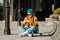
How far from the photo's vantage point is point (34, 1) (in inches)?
1205

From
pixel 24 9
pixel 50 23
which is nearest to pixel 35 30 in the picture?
pixel 50 23

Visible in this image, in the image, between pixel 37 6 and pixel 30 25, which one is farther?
pixel 37 6

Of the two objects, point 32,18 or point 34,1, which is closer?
point 32,18

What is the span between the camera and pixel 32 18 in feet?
43.3

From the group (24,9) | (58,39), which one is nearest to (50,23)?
(24,9)

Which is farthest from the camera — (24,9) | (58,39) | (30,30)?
(24,9)

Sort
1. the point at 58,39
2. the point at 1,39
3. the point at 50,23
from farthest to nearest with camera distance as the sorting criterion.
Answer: the point at 50,23
the point at 1,39
the point at 58,39

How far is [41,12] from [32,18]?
665 inches

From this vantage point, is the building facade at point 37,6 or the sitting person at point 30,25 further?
the building facade at point 37,6

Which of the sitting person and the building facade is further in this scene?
the building facade

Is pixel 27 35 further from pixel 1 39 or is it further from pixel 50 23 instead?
pixel 50 23

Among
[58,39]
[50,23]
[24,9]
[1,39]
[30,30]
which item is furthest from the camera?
[24,9]

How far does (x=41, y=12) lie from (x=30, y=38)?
17.7 meters

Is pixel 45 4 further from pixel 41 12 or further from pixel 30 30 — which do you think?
pixel 30 30
